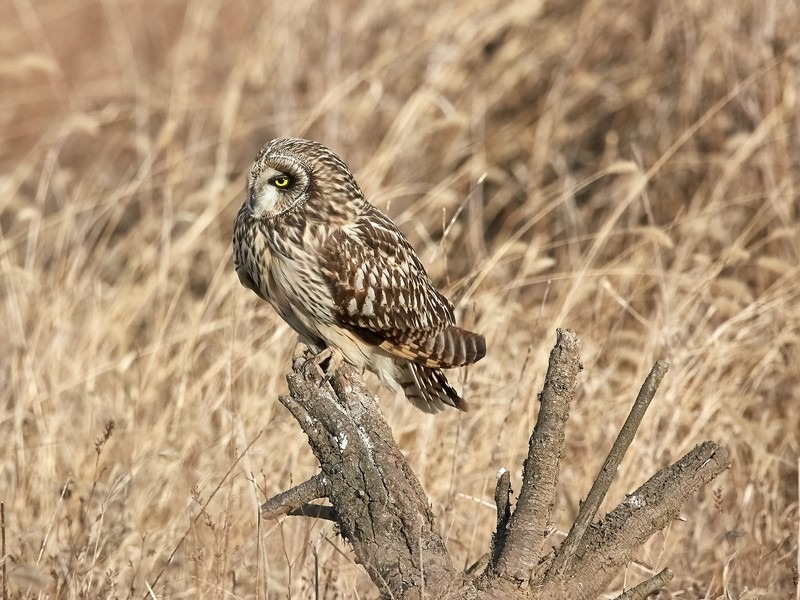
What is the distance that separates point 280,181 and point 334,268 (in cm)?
27

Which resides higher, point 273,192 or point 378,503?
point 273,192

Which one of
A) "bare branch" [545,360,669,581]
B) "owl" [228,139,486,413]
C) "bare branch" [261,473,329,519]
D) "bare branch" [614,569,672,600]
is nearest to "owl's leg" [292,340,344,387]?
"owl" [228,139,486,413]

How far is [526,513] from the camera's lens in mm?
2385

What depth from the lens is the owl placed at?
316cm

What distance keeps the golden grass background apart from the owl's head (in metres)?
0.42

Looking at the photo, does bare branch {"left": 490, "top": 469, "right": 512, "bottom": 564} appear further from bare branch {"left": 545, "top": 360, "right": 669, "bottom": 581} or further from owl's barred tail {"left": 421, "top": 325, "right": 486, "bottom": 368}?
owl's barred tail {"left": 421, "top": 325, "right": 486, "bottom": 368}

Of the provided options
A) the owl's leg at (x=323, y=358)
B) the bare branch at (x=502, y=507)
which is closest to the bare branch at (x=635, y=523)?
the bare branch at (x=502, y=507)

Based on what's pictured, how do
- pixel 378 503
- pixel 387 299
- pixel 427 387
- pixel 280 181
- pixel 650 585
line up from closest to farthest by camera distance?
pixel 650 585 → pixel 378 503 → pixel 280 181 → pixel 387 299 → pixel 427 387

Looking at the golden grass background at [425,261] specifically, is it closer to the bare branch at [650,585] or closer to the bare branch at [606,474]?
the bare branch at [606,474]

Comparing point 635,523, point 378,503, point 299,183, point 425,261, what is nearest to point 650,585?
point 635,523

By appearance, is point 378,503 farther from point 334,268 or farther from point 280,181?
point 280,181

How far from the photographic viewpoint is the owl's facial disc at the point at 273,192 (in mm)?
3105

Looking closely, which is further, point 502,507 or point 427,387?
point 427,387

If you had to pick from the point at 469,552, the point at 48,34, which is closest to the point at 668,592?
the point at 469,552
